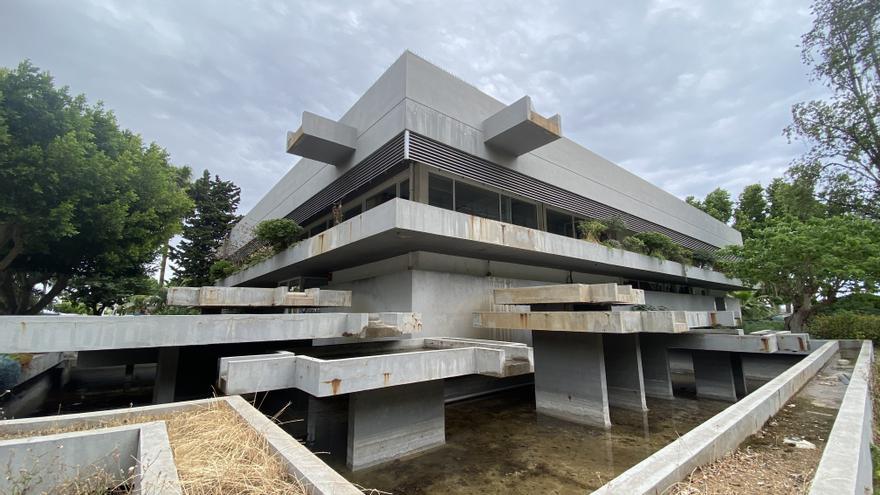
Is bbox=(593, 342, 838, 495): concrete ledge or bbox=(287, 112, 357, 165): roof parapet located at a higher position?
bbox=(287, 112, 357, 165): roof parapet

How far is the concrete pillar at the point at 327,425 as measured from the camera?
8.16 metres

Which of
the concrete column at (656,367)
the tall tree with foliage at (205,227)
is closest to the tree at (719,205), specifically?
the concrete column at (656,367)

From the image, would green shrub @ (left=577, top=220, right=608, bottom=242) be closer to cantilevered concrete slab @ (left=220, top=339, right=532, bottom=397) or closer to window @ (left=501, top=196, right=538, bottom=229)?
window @ (left=501, top=196, right=538, bottom=229)

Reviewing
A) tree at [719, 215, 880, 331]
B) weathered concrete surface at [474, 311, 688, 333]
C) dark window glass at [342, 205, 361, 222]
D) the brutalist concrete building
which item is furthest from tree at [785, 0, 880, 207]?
dark window glass at [342, 205, 361, 222]

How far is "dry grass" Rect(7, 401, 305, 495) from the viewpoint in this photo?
7.48ft

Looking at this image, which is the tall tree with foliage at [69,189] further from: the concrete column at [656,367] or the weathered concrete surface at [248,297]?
the concrete column at [656,367]

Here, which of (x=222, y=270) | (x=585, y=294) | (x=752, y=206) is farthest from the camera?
(x=752, y=206)

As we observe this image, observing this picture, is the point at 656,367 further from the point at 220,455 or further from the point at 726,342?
the point at 220,455

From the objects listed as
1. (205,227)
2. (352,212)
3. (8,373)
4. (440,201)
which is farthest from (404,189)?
(205,227)

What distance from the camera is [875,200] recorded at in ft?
53.9

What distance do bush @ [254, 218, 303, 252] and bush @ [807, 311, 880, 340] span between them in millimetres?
23610

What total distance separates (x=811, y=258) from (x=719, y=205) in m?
24.0

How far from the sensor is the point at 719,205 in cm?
3538

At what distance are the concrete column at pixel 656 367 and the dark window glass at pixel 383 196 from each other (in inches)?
438
